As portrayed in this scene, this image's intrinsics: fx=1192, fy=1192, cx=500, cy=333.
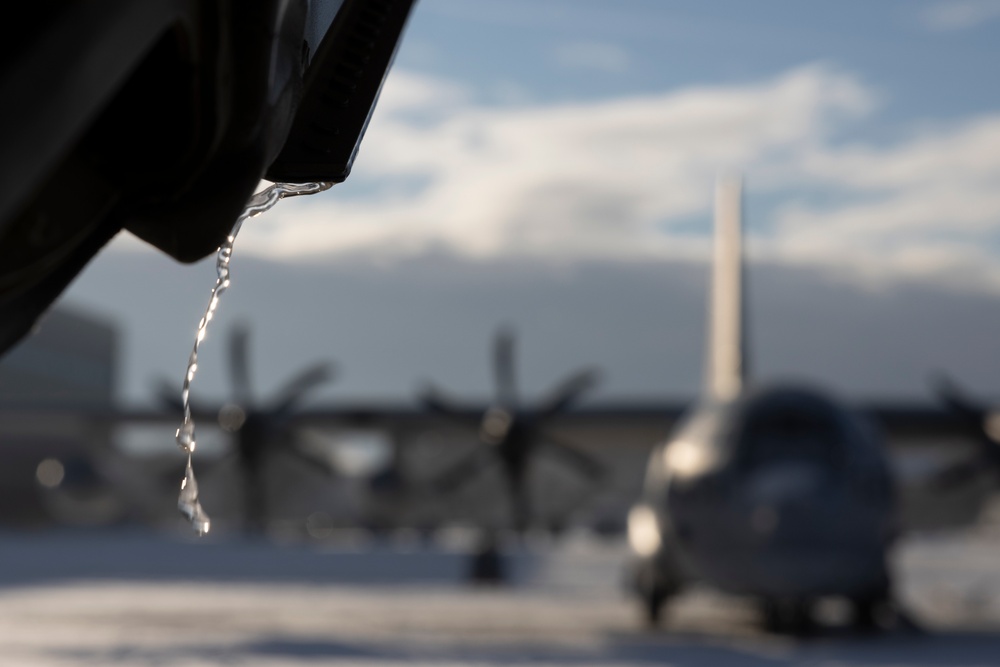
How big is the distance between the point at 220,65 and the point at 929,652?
9995 mm

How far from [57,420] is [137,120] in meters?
28.5

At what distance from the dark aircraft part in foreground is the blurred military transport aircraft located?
8.98m

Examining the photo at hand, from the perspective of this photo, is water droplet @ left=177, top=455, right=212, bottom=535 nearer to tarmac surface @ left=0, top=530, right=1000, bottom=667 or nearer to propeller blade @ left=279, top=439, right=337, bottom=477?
tarmac surface @ left=0, top=530, right=1000, bottom=667

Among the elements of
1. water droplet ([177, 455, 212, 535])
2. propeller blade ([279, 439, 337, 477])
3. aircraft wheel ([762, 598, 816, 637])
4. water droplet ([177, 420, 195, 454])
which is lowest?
propeller blade ([279, 439, 337, 477])

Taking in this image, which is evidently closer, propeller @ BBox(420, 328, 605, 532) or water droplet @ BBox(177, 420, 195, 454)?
water droplet @ BBox(177, 420, 195, 454)

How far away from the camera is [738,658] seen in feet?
32.8

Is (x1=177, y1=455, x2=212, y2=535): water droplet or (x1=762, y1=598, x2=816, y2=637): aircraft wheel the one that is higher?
(x1=177, y1=455, x2=212, y2=535): water droplet

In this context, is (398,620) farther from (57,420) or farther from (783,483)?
(57,420)

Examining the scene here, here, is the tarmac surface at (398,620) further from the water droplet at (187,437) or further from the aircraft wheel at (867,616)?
the water droplet at (187,437)

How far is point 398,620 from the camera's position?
13414mm

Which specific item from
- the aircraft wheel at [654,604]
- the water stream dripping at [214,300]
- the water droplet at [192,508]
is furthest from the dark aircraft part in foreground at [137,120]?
the aircraft wheel at [654,604]

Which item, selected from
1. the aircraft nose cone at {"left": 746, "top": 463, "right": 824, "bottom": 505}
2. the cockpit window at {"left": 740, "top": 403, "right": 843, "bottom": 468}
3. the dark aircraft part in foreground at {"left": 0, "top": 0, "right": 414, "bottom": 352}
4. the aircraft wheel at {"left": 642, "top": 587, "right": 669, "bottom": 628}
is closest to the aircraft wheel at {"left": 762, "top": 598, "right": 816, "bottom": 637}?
the aircraft wheel at {"left": 642, "top": 587, "right": 669, "bottom": 628}

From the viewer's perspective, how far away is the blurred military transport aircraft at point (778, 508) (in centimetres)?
1129

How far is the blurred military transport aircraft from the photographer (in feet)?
37.0
